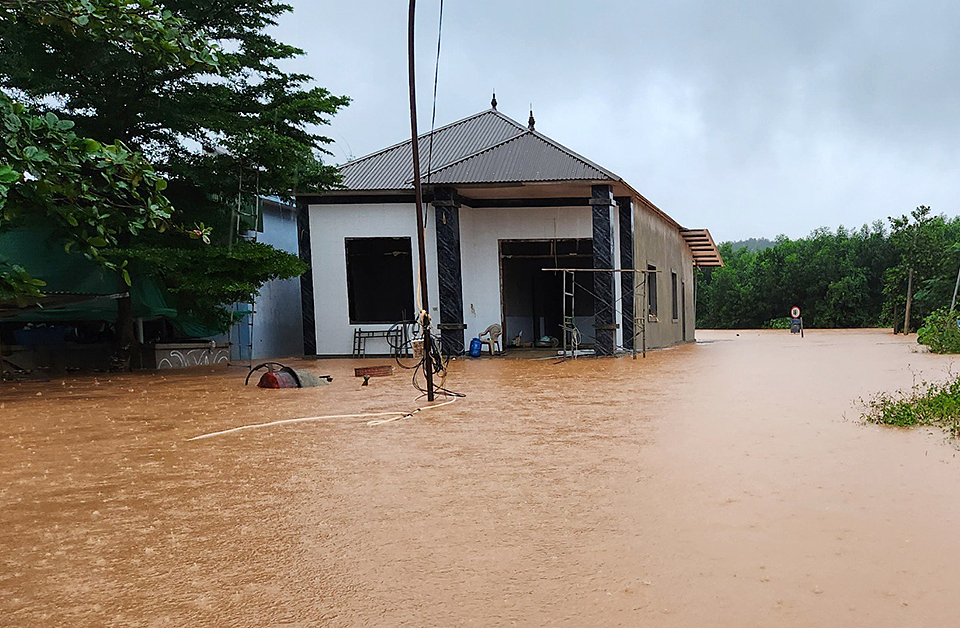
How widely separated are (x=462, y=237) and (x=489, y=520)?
43.4 feet

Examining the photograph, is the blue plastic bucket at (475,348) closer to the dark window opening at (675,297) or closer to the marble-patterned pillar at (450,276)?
the marble-patterned pillar at (450,276)

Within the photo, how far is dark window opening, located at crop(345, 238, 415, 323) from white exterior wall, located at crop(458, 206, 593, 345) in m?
1.32

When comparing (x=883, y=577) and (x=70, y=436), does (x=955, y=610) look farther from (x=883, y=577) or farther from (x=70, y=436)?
(x=70, y=436)

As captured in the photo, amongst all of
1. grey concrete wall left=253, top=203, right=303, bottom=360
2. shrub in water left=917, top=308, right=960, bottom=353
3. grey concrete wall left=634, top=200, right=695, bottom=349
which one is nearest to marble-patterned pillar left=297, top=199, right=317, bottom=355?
grey concrete wall left=253, top=203, right=303, bottom=360

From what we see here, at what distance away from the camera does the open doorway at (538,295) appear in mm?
19703

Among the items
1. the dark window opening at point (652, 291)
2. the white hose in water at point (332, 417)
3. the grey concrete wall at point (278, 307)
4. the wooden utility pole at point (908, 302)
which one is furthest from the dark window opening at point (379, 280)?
the wooden utility pole at point (908, 302)

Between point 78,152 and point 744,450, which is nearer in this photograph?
point 78,152

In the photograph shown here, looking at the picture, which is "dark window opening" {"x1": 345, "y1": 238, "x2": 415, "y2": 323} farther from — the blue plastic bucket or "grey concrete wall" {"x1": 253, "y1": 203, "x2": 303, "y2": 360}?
"grey concrete wall" {"x1": 253, "y1": 203, "x2": 303, "y2": 360}

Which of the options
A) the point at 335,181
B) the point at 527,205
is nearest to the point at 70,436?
the point at 335,181

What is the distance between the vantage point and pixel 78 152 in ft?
8.82

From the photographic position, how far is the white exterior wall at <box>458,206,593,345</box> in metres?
17.0

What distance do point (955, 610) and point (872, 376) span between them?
28.1 ft

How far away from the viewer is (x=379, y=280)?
17797 mm

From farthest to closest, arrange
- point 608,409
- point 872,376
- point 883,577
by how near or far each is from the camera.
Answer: point 872,376 → point 608,409 → point 883,577
